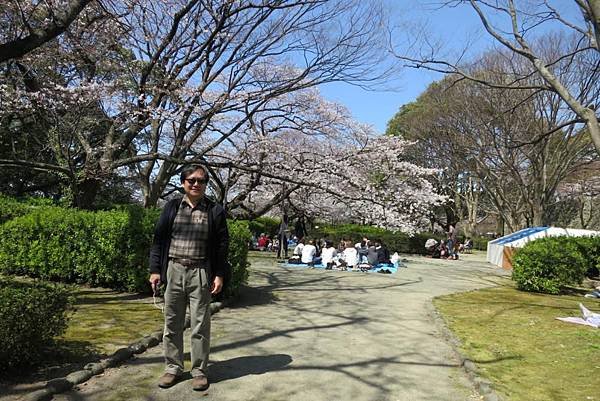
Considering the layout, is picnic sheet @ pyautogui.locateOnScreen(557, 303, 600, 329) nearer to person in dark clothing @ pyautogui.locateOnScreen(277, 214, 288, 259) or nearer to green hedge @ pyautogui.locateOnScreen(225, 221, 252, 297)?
green hedge @ pyautogui.locateOnScreen(225, 221, 252, 297)

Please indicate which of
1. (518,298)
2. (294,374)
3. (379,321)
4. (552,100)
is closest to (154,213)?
(379,321)

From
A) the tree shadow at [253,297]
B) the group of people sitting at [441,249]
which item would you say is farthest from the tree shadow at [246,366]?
the group of people sitting at [441,249]

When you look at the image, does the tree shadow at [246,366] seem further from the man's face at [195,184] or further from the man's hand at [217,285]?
the man's face at [195,184]

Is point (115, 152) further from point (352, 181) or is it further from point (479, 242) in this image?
point (479, 242)

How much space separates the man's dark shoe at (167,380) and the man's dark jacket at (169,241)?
74 centimetres

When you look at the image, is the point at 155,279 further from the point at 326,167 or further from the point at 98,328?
the point at 326,167

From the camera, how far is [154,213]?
→ 7.87m

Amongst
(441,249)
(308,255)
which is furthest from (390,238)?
(308,255)

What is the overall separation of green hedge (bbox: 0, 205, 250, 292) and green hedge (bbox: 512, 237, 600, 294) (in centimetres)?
753

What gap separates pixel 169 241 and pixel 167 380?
1.09 metres

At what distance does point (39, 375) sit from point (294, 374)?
6.75 feet

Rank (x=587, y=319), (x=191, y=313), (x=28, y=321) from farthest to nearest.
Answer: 1. (x=587, y=319)
2. (x=191, y=313)
3. (x=28, y=321)

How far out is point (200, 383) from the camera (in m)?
3.68

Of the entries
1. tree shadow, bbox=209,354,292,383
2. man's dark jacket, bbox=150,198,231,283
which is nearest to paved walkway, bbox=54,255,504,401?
tree shadow, bbox=209,354,292,383
